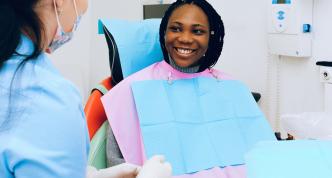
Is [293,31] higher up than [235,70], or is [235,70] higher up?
[293,31]

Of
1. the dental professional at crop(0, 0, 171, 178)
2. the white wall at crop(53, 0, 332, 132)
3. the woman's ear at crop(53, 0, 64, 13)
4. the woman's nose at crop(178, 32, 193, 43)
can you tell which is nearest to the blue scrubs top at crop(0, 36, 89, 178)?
the dental professional at crop(0, 0, 171, 178)

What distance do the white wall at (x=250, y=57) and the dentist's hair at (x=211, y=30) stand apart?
657 mm

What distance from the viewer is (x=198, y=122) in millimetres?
1707

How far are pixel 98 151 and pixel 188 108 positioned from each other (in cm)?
43

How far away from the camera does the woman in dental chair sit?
158cm

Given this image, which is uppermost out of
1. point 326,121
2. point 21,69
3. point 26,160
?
point 21,69

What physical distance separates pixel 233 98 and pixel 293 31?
2.27 feet

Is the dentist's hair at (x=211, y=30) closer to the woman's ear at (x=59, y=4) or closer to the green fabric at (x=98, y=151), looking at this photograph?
the green fabric at (x=98, y=151)

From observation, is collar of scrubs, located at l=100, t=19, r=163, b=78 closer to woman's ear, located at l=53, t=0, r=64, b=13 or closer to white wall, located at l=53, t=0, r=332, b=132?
white wall, located at l=53, t=0, r=332, b=132

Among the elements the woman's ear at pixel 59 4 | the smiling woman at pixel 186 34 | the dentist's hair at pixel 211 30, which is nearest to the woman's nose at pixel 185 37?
the smiling woman at pixel 186 34

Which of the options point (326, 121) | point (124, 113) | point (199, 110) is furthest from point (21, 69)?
point (326, 121)

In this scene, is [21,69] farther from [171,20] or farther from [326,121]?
[326,121]

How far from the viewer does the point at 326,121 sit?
1.75 m

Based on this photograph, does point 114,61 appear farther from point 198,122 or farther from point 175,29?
point 198,122
